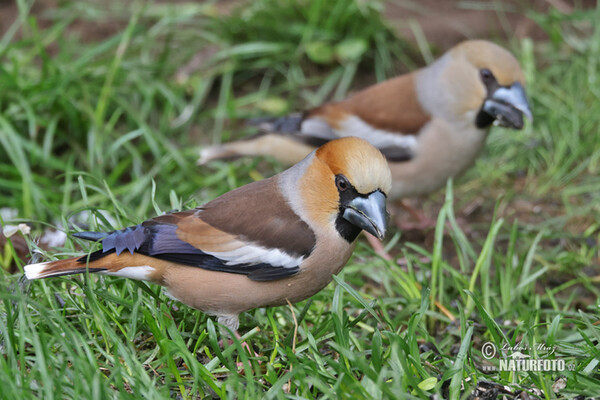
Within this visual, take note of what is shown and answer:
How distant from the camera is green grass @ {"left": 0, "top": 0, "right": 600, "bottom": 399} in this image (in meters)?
2.74

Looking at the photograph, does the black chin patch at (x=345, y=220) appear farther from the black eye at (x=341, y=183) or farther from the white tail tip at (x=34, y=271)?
the white tail tip at (x=34, y=271)

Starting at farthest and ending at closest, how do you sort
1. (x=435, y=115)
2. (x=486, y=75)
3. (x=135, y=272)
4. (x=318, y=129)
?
(x=318, y=129) → (x=435, y=115) → (x=486, y=75) → (x=135, y=272)

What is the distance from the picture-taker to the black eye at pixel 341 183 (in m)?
2.97

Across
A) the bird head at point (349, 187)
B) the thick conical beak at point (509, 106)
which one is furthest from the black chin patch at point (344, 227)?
the thick conical beak at point (509, 106)

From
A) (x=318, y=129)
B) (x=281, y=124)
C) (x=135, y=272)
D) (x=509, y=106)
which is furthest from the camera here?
(x=281, y=124)

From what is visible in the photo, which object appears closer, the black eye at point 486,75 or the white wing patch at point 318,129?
the black eye at point 486,75

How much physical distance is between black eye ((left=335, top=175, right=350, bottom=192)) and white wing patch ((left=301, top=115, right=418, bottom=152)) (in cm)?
186

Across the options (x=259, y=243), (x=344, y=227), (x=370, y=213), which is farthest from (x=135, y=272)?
(x=370, y=213)

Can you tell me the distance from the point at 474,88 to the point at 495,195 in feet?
3.63

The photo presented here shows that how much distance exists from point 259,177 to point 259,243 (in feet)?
8.26

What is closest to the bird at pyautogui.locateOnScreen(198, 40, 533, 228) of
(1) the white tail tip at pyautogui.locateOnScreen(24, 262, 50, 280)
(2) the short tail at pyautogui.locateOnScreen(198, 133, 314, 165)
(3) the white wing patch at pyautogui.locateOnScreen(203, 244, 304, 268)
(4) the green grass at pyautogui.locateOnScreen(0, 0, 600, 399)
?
(2) the short tail at pyautogui.locateOnScreen(198, 133, 314, 165)

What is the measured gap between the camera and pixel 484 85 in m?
4.77

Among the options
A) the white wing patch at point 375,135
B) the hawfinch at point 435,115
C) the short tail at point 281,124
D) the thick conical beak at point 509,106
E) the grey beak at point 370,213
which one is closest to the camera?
the grey beak at point 370,213

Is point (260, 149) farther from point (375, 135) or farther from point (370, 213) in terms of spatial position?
point (370, 213)
